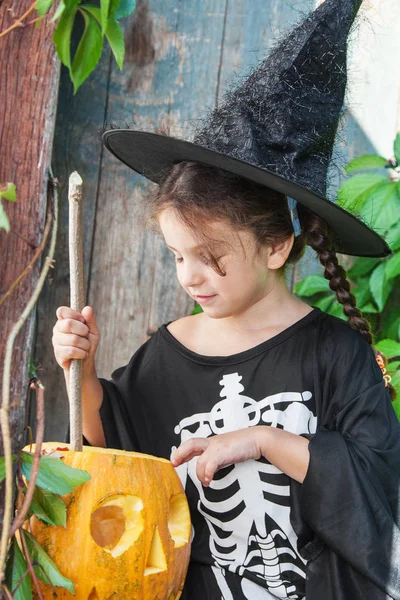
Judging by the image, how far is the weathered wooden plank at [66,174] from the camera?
269 cm

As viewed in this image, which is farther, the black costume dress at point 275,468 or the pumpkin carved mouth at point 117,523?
the black costume dress at point 275,468

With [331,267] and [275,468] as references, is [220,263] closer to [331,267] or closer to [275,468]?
[331,267]

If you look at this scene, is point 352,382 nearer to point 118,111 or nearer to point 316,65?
point 316,65

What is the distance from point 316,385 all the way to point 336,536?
1.08 ft

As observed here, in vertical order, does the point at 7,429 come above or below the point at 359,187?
below

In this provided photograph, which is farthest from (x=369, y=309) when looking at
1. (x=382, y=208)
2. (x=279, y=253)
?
(x=279, y=253)

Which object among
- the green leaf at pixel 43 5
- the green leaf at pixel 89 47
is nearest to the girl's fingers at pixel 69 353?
the green leaf at pixel 89 47

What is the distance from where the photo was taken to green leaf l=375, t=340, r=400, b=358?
243 centimetres

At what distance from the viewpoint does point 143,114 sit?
270cm

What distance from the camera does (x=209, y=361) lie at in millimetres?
1861

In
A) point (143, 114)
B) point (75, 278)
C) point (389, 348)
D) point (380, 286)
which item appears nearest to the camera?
point (75, 278)

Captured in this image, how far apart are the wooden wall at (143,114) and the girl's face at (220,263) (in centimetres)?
94

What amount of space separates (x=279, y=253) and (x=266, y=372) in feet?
0.86

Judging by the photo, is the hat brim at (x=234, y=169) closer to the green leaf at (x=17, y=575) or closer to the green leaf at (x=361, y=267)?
the green leaf at (x=361, y=267)
